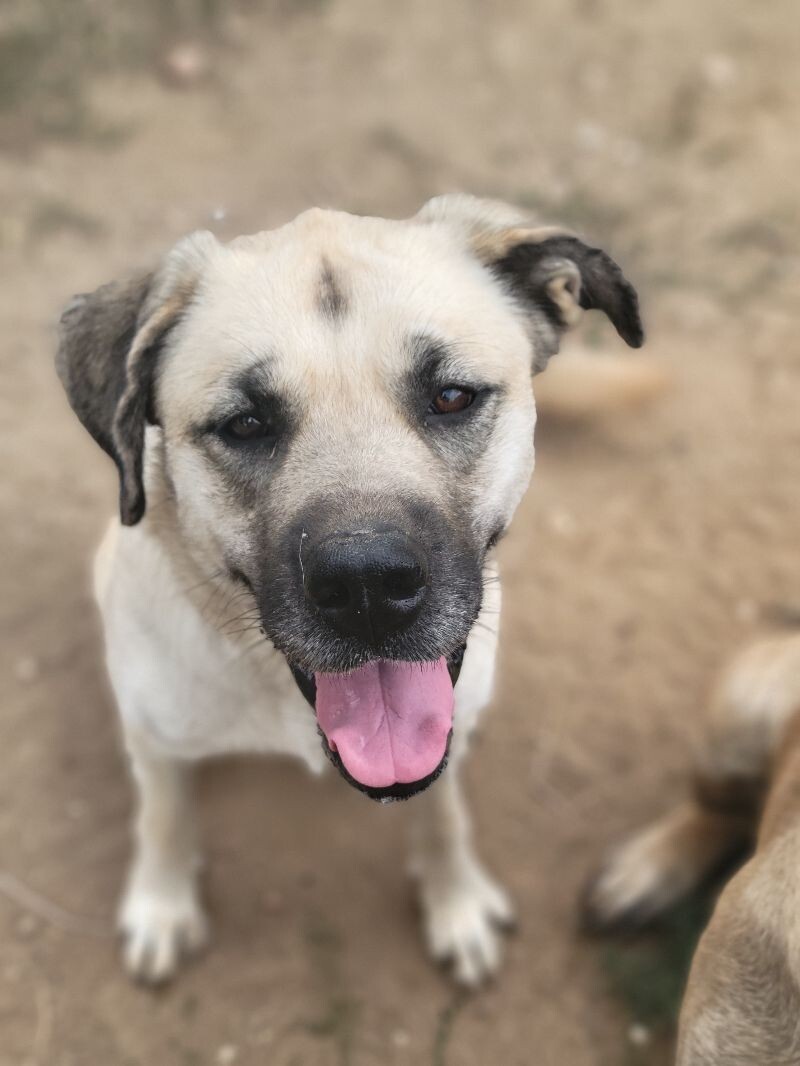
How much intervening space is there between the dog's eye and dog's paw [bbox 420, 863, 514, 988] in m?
1.67

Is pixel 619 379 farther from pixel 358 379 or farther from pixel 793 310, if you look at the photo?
pixel 358 379

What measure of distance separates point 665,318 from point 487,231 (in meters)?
2.99

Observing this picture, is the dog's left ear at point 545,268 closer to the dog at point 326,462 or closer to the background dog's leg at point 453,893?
the dog at point 326,462

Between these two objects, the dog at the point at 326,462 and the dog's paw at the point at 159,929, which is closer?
the dog at the point at 326,462

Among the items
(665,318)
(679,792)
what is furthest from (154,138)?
(679,792)

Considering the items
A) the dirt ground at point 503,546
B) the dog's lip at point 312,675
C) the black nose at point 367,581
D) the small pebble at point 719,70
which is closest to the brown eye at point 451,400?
the black nose at point 367,581

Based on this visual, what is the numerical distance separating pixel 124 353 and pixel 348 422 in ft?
1.78

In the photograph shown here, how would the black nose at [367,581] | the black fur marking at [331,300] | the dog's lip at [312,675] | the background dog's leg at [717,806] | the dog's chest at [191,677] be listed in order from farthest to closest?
the background dog's leg at [717,806] → the dog's chest at [191,677] → the dog's lip at [312,675] → the black fur marking at [331,300] → the black nose at [367,581]

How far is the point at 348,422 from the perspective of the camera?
216 centimetres

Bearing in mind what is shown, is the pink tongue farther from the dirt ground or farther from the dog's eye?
the dirt ground

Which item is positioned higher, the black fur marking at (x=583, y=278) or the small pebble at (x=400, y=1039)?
the black fur marking at (x=583, y=278)

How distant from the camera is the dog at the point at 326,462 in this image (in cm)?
212

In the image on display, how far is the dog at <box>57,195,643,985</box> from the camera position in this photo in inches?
83.7

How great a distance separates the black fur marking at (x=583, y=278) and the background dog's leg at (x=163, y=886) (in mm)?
1609
